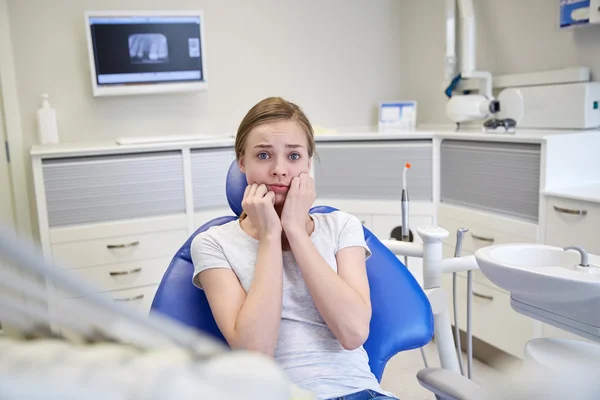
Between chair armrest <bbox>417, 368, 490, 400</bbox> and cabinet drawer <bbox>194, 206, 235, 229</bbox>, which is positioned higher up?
cabinet drawer <bbox>194, 206, 235, 229</bbox>

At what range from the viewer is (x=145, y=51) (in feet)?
9.37

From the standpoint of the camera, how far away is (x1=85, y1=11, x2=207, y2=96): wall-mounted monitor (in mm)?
2764

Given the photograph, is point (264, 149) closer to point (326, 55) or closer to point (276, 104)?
point (276, 104)

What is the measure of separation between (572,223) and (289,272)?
128 centimetres

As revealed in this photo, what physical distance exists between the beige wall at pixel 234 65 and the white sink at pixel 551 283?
2265 mm

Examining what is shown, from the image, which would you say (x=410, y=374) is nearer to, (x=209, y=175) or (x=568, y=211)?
(x=568, y=211)

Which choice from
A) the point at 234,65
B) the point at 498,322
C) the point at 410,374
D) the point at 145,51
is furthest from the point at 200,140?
the point at 498,322

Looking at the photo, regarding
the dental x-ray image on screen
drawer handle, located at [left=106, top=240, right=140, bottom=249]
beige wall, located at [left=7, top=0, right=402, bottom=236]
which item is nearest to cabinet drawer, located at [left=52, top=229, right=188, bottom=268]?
drawer handle, located at [left=106, top=240, right=140, bottom=249]

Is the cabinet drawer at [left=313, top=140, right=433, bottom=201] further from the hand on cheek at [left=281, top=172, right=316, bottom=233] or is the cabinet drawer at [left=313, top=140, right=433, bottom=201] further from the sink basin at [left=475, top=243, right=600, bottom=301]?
the hand on cheek at [left=281, top=172, right=316, bottom=233]

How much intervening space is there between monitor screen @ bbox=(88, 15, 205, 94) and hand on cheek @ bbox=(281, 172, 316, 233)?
6.30 feet

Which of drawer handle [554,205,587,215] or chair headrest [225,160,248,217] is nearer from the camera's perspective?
chair headrest [225,160,248,217]

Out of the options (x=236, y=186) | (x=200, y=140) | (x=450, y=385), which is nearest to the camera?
(x=450, y=385)

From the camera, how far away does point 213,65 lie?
10.4 feet

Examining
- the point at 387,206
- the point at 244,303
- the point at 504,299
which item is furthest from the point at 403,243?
the point at 387,206
